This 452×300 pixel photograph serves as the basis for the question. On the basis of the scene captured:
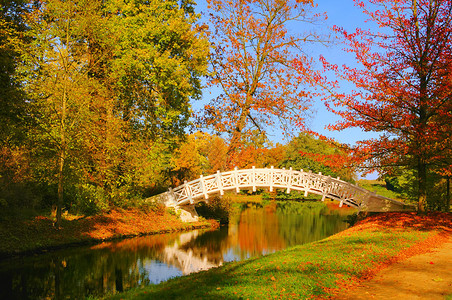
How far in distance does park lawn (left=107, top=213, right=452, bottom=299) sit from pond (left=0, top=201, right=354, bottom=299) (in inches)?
122

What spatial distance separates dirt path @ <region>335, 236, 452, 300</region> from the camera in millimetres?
6770

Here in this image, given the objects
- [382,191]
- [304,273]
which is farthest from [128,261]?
[382,191]

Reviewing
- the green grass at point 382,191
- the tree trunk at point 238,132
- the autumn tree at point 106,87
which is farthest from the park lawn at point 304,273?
the green grass at point 382,191

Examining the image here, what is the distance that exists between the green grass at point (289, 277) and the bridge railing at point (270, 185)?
939cm

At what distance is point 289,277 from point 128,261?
8.45 metres

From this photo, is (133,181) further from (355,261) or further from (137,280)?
(355,261)

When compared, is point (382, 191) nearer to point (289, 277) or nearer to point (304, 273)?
point (304, 273)

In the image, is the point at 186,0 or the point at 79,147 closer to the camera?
the point at 79,147

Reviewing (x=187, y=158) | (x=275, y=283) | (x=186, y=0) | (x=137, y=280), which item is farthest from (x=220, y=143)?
(x=275, y=283)

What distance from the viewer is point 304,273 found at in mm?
7809

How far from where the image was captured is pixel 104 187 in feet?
65.0

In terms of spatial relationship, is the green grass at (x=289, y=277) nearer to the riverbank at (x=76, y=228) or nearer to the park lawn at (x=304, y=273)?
the park lawn at (x=304, y=273)

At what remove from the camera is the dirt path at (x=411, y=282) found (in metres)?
6.77

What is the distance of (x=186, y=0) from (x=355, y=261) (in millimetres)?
21202
